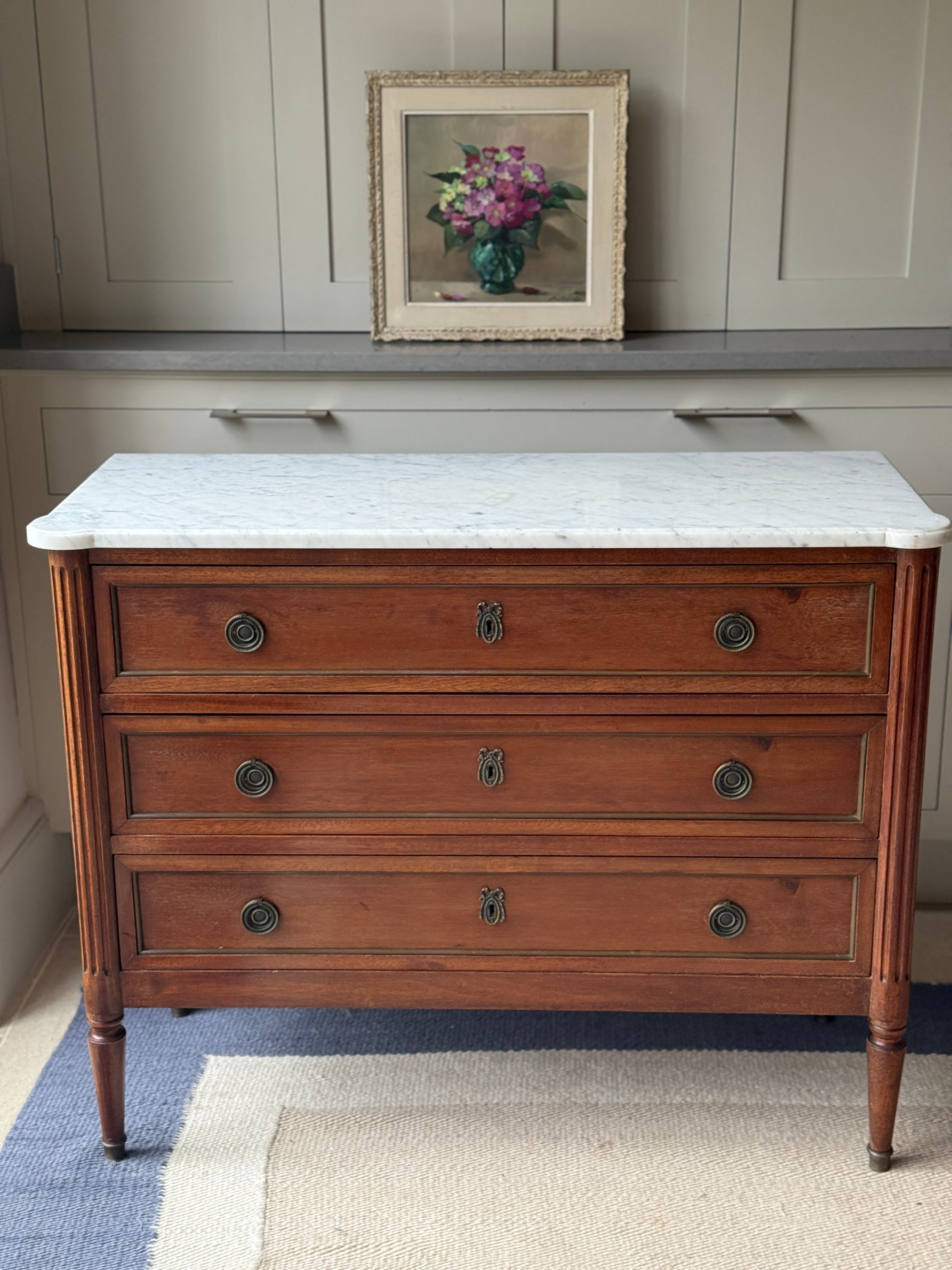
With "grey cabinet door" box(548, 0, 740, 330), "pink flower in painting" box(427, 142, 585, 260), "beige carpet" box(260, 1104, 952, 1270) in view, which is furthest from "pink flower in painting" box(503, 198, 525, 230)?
"beige carpet" box(260, 1104, 952, 1270)

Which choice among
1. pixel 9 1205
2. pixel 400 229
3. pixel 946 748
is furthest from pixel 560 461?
pixel 9 1205

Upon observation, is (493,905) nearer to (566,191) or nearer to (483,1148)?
(483,1148)

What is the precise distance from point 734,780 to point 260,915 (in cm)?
69

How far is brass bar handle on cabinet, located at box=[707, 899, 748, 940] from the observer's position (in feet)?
5.75

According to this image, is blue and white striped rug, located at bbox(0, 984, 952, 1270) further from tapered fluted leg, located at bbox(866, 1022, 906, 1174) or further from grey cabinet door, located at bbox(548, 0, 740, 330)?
grey cabinet door, located at bbox(548, 0, 740, 330)

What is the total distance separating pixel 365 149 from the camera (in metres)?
2.45

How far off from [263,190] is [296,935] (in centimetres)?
147

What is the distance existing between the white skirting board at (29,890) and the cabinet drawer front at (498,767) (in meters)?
0.70

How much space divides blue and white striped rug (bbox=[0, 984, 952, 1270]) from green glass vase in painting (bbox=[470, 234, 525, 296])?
1345 millimetres

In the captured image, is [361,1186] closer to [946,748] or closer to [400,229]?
[946,748]

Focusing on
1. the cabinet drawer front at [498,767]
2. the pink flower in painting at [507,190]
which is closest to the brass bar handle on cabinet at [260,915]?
the cabinet drawer front at [498,767]

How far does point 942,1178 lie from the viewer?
1.83 meters

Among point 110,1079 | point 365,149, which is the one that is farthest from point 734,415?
point 110,1079

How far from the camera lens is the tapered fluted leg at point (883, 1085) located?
177 centimetres
